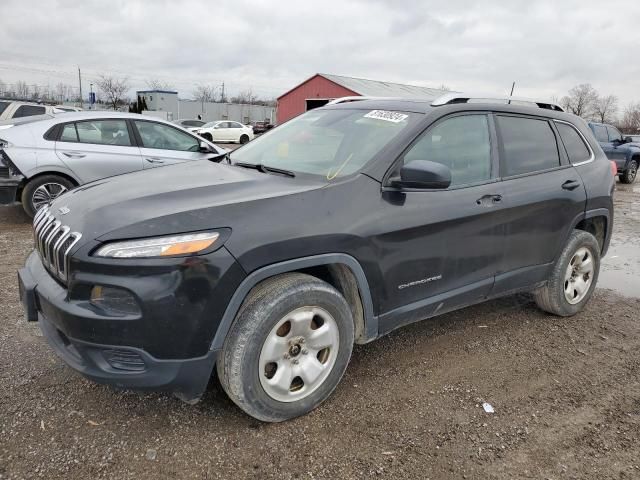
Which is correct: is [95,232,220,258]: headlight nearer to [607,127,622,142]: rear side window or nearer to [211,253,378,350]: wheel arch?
[211,253,378,350]: wheel arch

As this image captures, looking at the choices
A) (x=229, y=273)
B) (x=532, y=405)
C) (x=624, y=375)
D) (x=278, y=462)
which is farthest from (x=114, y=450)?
(x=624, y=375)

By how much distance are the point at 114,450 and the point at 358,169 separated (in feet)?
6.28

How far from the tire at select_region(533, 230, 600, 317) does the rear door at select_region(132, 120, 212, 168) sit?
4.75 metres

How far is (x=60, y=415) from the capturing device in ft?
8.52

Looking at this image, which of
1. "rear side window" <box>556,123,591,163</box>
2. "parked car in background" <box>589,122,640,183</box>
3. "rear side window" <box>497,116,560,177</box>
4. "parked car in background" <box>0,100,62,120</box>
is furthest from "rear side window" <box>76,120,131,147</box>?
"parked car in background" <box>589,122,640,183</box>

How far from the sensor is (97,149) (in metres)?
6.75

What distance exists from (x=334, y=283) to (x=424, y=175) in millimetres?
778

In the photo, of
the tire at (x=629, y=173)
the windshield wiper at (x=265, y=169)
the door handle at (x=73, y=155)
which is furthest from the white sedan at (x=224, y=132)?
the windshield wiper at (x=265, y=169)

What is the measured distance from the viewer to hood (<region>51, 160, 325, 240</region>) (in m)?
2.23

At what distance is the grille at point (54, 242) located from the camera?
90.0 inches

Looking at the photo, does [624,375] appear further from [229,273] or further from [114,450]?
[114,450]

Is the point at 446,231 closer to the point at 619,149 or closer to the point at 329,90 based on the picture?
the point at 619,149

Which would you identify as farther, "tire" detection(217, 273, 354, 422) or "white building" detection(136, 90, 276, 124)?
"white building" detection(136, 90, 276, 124)

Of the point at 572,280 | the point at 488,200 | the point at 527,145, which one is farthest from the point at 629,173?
the point at 488,200
